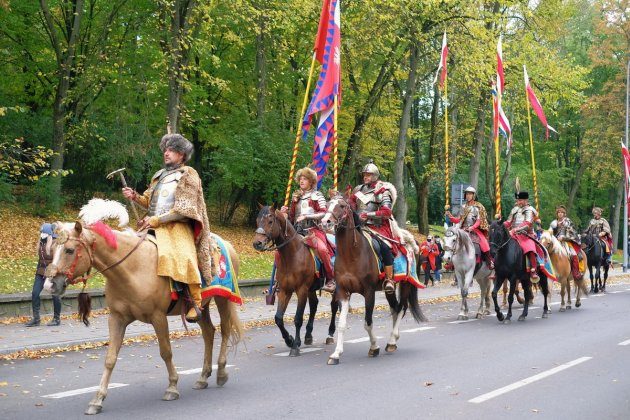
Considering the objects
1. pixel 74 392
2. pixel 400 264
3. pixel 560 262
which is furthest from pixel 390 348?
pixel 560 262

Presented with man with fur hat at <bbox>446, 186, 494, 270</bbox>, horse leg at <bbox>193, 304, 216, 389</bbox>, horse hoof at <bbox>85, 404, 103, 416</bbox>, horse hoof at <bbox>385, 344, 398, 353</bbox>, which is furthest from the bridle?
man with fur hat at <bbox>446, 186, 494, 270</bbox>

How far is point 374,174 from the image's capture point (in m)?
13.2

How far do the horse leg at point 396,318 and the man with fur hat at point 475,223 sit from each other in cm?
530

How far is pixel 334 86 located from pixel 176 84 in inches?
371

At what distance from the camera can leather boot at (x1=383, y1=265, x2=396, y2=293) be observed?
41.9 feet

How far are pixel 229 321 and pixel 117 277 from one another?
1.96 m

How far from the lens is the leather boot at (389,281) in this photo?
12773mm

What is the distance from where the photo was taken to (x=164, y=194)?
912 centimetres

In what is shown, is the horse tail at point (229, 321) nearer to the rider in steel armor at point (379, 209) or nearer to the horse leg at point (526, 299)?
the rider in steel armor at point (379, 209)

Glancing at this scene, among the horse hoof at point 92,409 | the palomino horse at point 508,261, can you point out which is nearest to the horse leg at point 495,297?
the palomino horse at point 508,261

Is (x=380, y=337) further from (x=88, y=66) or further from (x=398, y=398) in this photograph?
(x=88, y=66)

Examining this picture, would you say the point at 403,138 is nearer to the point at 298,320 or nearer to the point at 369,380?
the point at 298,320

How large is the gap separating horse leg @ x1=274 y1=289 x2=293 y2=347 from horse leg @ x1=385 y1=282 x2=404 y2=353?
1.46 meters

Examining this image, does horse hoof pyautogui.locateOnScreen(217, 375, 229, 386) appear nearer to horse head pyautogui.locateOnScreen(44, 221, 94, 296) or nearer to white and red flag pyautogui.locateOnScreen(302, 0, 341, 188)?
horse head pyautogui.locateOnScreen(44, 221, 94, 296)
